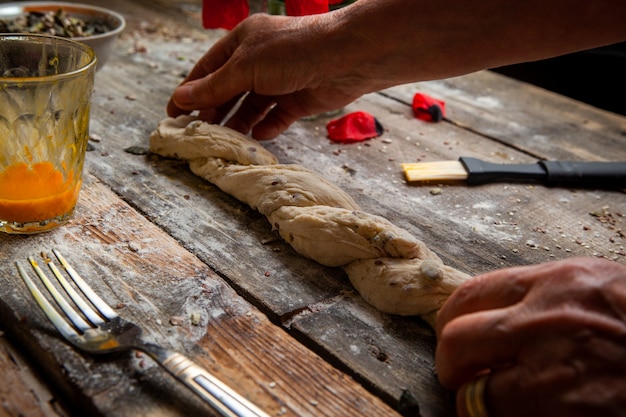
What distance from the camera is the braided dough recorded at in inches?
38.4


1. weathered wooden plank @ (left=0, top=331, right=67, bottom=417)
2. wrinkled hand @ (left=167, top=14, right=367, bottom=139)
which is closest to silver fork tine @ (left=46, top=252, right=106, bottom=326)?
weathered wooden plank @ (left=0, top=331, right=67, bottom=417)

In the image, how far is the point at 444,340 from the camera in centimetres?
79

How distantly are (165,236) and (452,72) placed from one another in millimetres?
703

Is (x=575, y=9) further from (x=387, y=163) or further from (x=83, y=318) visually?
(x=83, y=318)

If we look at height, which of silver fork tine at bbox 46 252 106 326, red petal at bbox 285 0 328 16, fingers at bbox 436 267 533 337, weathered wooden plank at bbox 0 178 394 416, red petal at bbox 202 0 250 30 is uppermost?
red petal at bbox 285 0 328 16

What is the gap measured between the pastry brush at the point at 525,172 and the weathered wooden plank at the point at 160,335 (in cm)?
63

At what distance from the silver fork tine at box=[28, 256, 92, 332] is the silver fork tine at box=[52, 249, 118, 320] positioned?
0.03 meters

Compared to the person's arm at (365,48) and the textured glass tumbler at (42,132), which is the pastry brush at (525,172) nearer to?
the person's arm at (365,48)

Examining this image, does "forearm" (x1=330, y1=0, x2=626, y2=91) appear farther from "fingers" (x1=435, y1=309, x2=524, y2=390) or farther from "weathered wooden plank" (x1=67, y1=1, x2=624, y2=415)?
"fingers" (x1=435, y1=309, x2=524, y2=390)

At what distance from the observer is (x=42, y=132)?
3.51 ft

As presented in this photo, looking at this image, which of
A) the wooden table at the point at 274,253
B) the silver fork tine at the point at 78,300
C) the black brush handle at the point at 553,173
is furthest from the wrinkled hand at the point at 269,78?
the silver fork tine at the point at 78,300

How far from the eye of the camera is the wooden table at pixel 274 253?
0.83 meters

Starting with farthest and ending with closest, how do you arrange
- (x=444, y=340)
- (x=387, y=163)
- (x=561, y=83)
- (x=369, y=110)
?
(x=561, y=83)
(x=369, y=110)
(x=387, y=163)
(x=444, y=340)

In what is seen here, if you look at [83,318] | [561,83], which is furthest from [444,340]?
[561,83]
